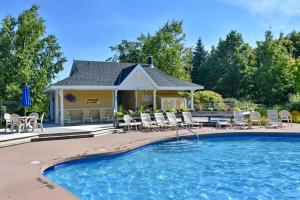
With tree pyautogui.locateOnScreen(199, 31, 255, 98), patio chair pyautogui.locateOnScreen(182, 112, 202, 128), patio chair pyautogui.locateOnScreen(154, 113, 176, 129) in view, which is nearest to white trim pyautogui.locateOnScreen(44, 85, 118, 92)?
patio chair pyautogui.locateOnScreen(154, 113, 176, 129)

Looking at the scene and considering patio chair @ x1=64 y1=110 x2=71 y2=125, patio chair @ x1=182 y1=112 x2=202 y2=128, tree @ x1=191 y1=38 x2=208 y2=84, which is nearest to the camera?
patio chair @ x1=182 y1=112 x2=202 y2=128

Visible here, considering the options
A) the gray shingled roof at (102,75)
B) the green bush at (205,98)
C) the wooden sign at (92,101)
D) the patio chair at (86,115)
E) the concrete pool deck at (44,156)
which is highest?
the gray shingled roof at (102,75)

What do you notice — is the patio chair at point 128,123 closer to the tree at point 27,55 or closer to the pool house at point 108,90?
the pool house at point 108,90

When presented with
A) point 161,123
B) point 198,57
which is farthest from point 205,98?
point 198,57

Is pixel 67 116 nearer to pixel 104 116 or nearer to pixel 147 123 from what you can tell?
pixel 104 116

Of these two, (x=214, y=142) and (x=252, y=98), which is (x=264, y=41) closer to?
(x=252, y=98)

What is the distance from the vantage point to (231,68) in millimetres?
49781

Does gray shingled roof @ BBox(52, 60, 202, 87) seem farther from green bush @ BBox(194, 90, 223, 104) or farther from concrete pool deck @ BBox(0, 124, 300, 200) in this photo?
concrete pool deck @ BBox(0, 124, 300, 200)

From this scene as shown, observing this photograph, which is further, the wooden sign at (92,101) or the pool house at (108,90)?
the wooden sign at (92,101)

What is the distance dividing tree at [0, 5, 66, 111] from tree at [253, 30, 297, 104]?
23.9 meters

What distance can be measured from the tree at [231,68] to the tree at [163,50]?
791cm

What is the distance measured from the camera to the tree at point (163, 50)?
1571 inches

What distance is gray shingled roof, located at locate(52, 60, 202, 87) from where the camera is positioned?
73.5 ft

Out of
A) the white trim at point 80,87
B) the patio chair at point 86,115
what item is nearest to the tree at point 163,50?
the white trim at point 80,87
